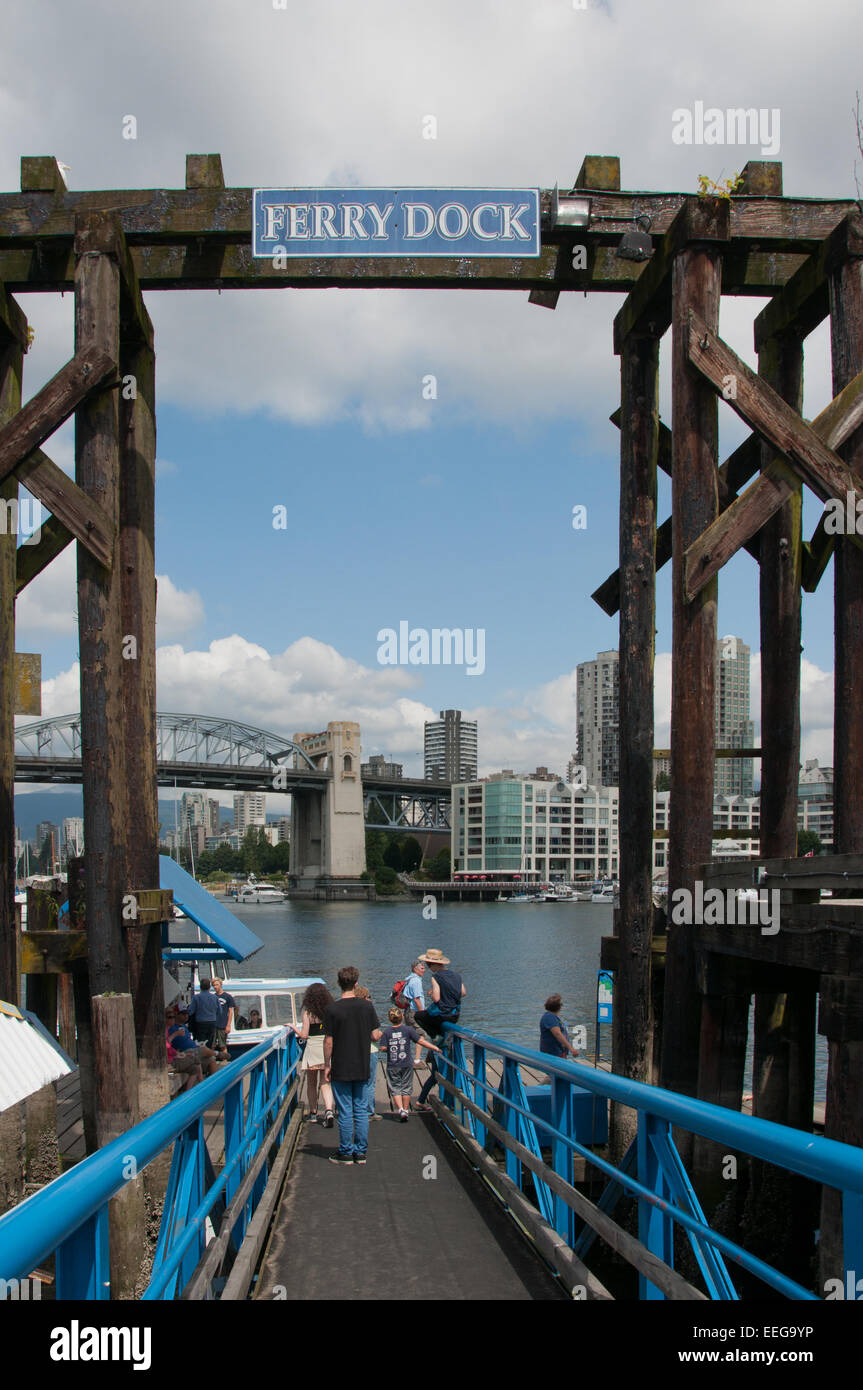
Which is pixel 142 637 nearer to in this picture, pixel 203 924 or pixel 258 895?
pixel 203 924

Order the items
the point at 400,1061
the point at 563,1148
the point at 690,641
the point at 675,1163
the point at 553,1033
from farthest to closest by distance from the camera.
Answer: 1. the point at 553,1033
2. the point at 400,1061
3. the point at 690,641
4. the point at 563,1148
5. the point at 675,1163

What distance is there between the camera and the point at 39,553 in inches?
386

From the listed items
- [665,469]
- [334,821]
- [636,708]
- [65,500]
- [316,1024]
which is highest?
[665,469]

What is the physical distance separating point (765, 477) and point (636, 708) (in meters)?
2.33

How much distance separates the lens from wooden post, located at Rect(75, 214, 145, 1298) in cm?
812

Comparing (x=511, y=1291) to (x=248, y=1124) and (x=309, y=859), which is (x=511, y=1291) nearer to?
(x=248, y=1124)

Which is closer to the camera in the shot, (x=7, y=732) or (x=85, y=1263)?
(x=85, y=1263)

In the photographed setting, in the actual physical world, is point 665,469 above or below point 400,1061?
above

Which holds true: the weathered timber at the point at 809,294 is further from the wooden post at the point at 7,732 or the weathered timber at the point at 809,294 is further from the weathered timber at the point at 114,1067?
the weathered timber at the point at 114,1067

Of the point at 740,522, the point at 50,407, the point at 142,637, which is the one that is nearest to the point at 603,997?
the point at 142,637

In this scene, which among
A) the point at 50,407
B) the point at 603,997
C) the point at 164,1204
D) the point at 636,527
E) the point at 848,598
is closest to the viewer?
the point at 164,1204

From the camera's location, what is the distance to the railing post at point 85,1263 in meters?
2.85

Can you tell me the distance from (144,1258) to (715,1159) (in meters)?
4.00

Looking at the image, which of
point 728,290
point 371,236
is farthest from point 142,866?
point 728,290
